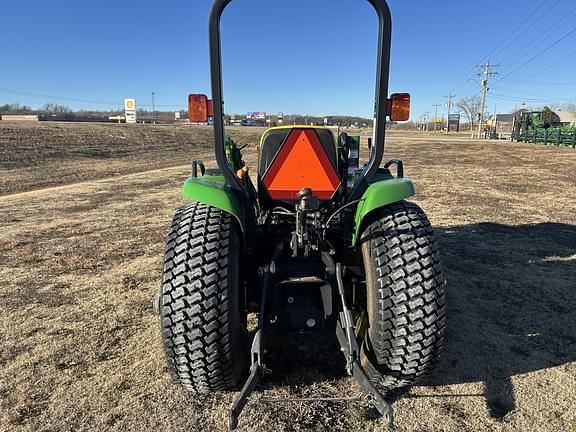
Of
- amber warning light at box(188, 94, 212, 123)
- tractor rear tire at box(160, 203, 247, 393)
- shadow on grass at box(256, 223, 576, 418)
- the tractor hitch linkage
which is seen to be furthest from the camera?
shadow on grass at box(256, 223, 576, 418)

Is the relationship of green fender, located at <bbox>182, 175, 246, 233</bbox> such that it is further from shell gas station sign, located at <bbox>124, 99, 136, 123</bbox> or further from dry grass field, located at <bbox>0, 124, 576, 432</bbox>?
shell gas station sign, located at <bbox>124, 99, 136, 123</bbox>

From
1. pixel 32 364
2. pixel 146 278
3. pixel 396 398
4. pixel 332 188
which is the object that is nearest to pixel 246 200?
pixel 332 188

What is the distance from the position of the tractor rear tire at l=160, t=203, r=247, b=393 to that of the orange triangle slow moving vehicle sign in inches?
25.6

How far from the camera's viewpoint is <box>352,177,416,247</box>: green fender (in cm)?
269

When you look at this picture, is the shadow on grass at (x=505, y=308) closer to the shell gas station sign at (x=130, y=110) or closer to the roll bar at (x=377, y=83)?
the roll bar at (x=377, y=83)

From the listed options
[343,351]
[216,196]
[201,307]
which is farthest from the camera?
[216,196]

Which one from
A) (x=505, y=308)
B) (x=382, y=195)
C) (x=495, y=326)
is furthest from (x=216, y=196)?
(x=505, y=308)

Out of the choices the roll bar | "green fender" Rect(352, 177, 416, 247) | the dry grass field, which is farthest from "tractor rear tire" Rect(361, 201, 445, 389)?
the roll bar

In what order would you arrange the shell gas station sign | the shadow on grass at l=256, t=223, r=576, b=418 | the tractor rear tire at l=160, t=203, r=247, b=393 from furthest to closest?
1. the shell gas station sign
2. the shadow on grass at l=256, t=223, r=576, b=418
3. the tractor rear tire at l=160, t=203, r=247, b=393

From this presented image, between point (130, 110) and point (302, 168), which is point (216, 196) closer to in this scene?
point (302, 168)

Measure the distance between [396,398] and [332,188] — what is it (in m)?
1.41

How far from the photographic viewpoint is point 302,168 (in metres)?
3.05

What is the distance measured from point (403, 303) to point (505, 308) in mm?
2009

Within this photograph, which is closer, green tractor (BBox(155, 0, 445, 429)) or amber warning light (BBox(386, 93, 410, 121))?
green tractor (BBox(155, 0, 445, 429))
